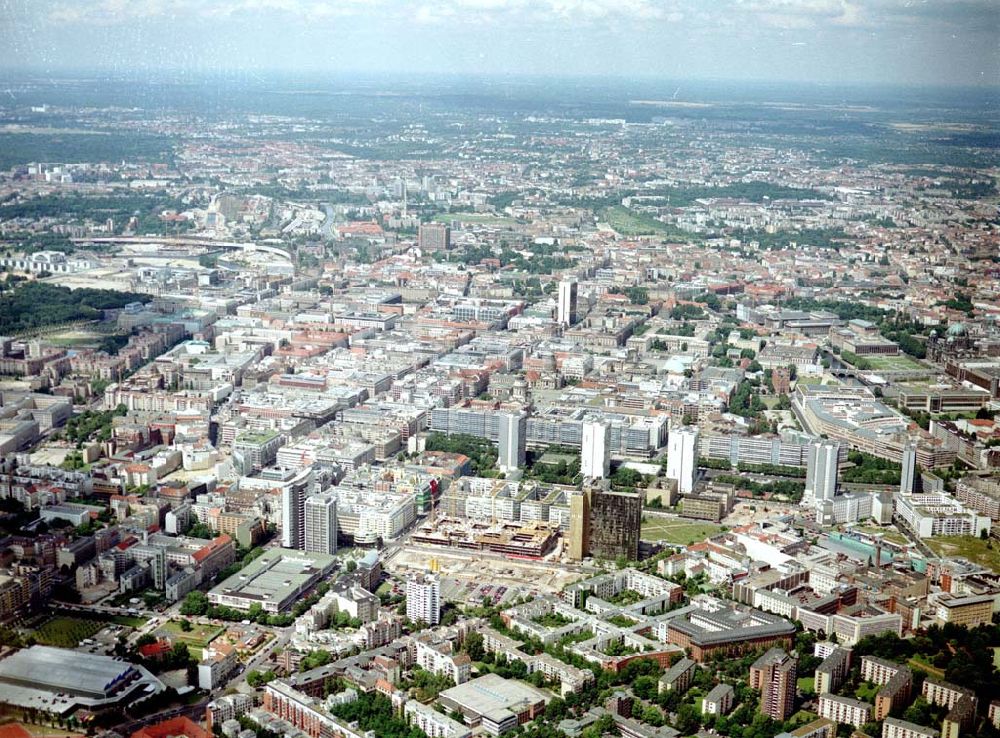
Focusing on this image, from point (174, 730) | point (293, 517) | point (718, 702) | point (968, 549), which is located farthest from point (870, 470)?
point (174, 730)

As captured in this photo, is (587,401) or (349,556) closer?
(349,556)

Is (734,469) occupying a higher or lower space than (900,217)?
lower

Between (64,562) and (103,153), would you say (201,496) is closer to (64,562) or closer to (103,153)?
(64,562)

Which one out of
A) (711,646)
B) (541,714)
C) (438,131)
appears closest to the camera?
(541,714)

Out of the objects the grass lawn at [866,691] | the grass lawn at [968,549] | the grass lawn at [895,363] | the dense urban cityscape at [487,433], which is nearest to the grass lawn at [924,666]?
the dense urban cityscape at [487,433]

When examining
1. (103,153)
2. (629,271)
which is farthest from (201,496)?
(103,153)

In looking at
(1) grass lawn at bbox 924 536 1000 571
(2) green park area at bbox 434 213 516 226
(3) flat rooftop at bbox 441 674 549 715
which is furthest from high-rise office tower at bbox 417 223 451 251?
(3) flat rooftop at bbox 441 674 549 715

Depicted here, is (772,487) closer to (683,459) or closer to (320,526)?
(683,459)
